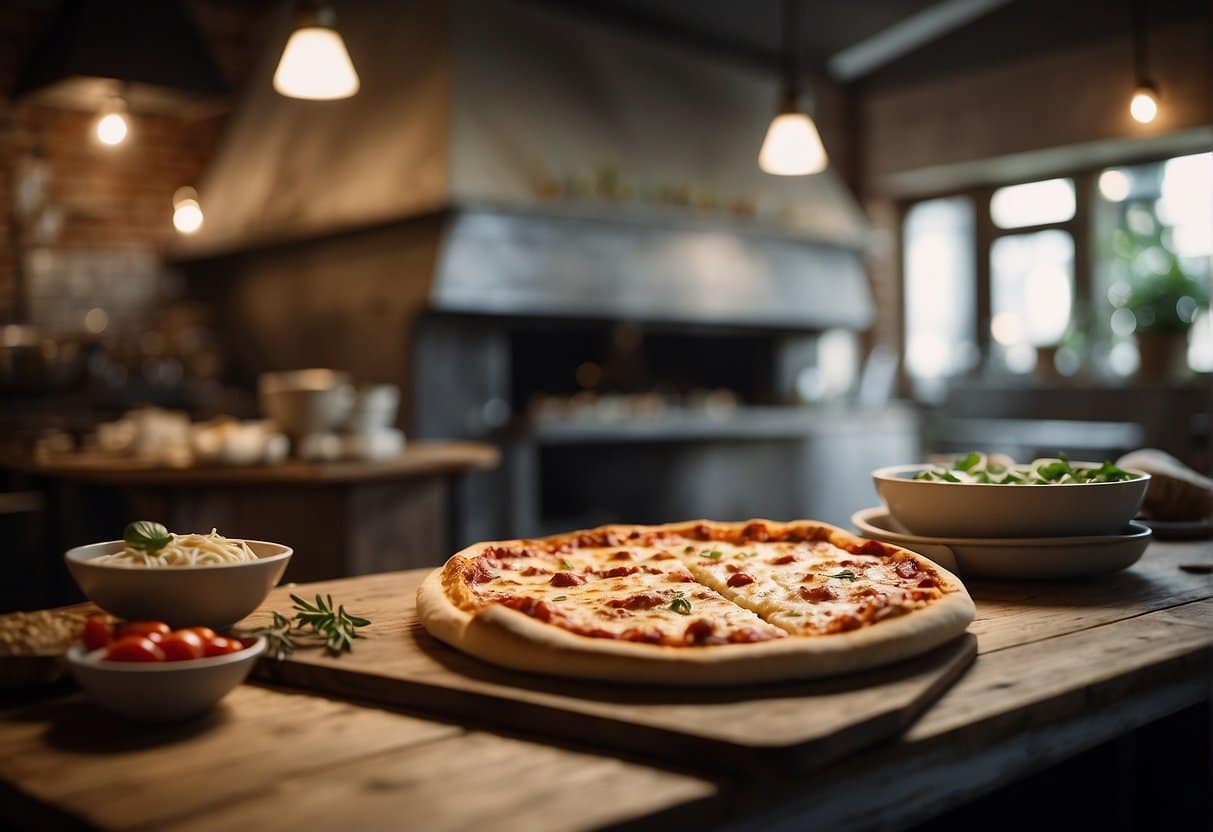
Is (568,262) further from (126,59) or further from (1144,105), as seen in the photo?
(1144,105)

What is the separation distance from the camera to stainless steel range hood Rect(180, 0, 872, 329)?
545cm

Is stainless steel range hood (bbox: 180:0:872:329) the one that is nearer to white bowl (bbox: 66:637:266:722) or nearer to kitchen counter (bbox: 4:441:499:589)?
kitchen counter (bbox: 4:441:499:589)

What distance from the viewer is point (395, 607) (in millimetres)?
1782

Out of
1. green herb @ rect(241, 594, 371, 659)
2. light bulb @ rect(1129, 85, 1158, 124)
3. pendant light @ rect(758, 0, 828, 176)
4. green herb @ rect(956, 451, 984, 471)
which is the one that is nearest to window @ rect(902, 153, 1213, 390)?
light bulb @ rect(1129, 85, 1158, 124)

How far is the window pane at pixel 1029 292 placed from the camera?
7648mm

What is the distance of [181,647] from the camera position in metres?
1.24

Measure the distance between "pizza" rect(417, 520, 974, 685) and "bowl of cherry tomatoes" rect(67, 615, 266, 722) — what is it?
302 millimetres

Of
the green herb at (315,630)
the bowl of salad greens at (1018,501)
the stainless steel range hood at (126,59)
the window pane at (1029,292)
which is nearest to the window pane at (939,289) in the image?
the window pane at (1029,292)

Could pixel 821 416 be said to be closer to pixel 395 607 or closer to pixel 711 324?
pixel 711 324

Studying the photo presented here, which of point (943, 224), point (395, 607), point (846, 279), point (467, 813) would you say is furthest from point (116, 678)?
point (943, 224)

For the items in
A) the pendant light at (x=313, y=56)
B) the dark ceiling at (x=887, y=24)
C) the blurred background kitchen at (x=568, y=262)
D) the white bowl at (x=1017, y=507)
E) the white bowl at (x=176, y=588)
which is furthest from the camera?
the dark ceiling at (x=887, y=24)

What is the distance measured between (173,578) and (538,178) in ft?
15.0

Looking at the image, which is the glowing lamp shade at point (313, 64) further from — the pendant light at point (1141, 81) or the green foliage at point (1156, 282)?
the green foliage at point (1156, 282)

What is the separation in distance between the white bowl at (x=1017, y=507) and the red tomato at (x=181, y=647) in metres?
1.20
